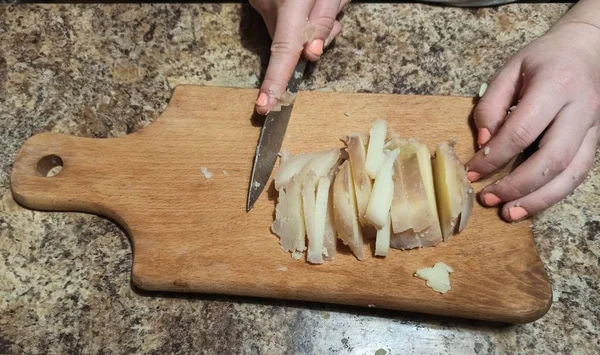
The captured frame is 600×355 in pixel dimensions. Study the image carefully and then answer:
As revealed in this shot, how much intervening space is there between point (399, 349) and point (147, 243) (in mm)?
717

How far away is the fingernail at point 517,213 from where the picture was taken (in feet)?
4.51

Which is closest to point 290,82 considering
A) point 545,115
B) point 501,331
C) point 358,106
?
point 358,106

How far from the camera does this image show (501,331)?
4.42 feet

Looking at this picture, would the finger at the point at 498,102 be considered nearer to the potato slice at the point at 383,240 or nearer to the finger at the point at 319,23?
the potato slice at the point at 383,240

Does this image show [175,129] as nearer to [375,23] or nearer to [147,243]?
[147,243]

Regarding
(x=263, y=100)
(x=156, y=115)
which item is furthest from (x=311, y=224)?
(x=156, y=115)

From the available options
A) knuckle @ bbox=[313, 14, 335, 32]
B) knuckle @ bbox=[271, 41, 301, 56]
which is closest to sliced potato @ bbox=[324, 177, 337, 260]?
knuckle @ bbox=[271, 41, 301, 56]

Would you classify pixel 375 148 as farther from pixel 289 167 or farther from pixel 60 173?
pixel 60 173

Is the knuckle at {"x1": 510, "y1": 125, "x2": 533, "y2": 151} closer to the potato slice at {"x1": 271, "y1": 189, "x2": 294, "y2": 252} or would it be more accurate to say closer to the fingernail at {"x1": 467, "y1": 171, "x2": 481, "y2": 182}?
the fingernail at {"x1": 467, "y1": 171, "x2": 481, "y2": 182}

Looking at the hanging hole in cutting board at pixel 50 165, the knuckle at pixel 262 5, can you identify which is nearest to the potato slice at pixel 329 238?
the knuckle at pixel 262 5

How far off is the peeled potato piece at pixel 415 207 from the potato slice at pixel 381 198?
0.8 inches

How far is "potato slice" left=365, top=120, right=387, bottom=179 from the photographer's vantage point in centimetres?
138

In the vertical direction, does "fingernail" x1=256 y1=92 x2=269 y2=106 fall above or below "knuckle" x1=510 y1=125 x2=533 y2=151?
below

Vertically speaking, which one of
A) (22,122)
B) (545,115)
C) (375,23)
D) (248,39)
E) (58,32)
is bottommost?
(22,122)
